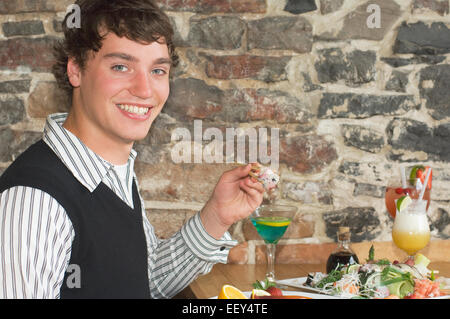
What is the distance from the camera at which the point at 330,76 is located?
2.24 metres

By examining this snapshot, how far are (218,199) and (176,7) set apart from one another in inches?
33.2

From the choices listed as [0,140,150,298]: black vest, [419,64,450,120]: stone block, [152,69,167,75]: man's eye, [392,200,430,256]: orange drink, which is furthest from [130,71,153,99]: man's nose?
[419,64,450,120]: stone block

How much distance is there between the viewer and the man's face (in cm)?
149

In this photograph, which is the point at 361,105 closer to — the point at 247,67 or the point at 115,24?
the point at 247,67

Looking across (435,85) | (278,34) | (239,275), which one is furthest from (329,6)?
(239,275)

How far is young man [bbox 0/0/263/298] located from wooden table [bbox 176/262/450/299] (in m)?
0.07

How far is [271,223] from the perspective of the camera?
180 cm

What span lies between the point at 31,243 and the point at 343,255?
94 cm

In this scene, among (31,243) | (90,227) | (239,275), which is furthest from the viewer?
(239,275)

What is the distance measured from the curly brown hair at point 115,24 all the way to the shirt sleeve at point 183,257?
56 centimetres

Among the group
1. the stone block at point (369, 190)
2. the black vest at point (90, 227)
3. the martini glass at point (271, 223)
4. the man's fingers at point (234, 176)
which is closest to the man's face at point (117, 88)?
the black vest at point (90, 227)

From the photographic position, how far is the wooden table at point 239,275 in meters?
1.80

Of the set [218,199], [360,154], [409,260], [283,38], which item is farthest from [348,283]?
[283,38]

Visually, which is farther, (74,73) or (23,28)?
(23,28)
